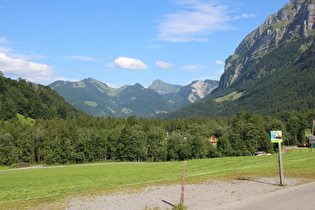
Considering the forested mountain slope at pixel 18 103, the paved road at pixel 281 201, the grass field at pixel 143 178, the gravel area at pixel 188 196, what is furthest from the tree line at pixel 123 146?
the paved road at pixel 281 201

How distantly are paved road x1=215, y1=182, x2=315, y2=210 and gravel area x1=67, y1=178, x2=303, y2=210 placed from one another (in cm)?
54

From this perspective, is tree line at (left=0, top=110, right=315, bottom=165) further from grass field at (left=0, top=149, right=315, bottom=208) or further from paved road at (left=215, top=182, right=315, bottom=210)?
paved road at (left=215, top=182, right=315, bottom=210)

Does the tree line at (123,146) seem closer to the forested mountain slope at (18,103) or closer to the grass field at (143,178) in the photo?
the forested mountain slope at (18,103)

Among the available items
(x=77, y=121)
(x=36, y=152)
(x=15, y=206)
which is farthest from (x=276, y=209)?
(x=77, y=121)

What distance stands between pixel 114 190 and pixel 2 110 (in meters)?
163

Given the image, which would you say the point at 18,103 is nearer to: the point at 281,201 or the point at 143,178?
the point at 143,178

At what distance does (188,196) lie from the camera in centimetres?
1370

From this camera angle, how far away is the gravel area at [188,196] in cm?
1191

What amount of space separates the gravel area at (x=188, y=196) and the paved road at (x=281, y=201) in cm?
54

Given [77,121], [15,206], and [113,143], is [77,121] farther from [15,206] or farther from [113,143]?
[15,206]

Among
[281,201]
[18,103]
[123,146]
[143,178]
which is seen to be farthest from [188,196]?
[18,103]

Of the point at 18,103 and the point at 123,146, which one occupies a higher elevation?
the point at 18,103

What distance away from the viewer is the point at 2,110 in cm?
15188

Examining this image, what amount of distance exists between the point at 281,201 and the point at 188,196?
4496mm
